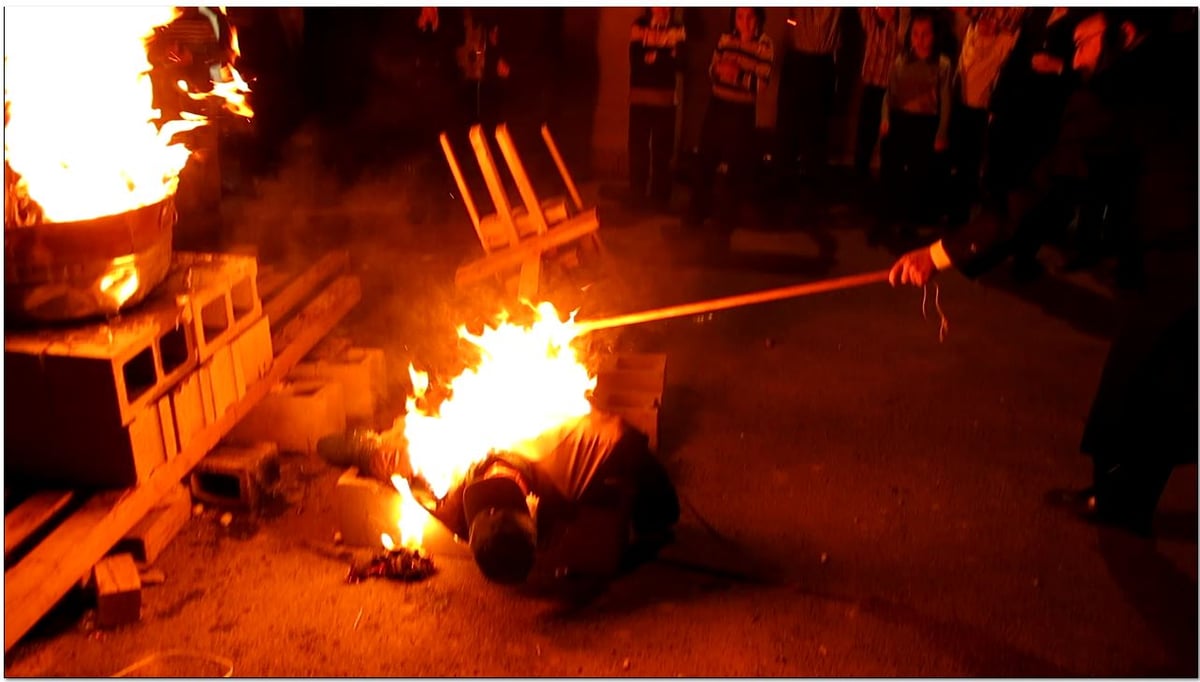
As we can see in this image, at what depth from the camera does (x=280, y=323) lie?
464 cm

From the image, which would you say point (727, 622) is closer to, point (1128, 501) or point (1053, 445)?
point (1128, 501)

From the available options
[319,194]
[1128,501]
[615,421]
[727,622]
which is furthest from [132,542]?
[319,194]

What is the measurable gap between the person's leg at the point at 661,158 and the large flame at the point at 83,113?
16.0 ft

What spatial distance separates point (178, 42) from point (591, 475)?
2.95 meters

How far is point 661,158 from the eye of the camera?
8.13 meters

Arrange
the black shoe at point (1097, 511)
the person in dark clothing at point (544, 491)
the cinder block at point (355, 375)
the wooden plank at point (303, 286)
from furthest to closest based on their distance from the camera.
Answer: the wooden plank at point (303, 286) < the cinder block at point (355, 375) < the black shoe at point (1097, 511) < the person in dark clothing at point (544, 491)

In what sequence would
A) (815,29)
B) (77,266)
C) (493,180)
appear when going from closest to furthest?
1. (77,266)
2. (493,180)
3. (815,29)

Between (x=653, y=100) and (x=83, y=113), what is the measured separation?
518 cm

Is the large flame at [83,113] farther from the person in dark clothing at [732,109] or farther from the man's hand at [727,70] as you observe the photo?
the man's hand at [727,70]

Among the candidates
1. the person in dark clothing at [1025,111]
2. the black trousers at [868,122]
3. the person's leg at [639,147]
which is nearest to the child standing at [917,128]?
the black trousers at [868,122]

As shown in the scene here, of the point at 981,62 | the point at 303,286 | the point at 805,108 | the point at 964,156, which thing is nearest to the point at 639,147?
the point at 805,108

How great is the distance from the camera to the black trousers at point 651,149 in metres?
7.99

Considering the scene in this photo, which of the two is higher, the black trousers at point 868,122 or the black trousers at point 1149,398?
the black trousers at point 868,122

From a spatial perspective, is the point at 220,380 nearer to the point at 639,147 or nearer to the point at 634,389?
the point at 634,389
